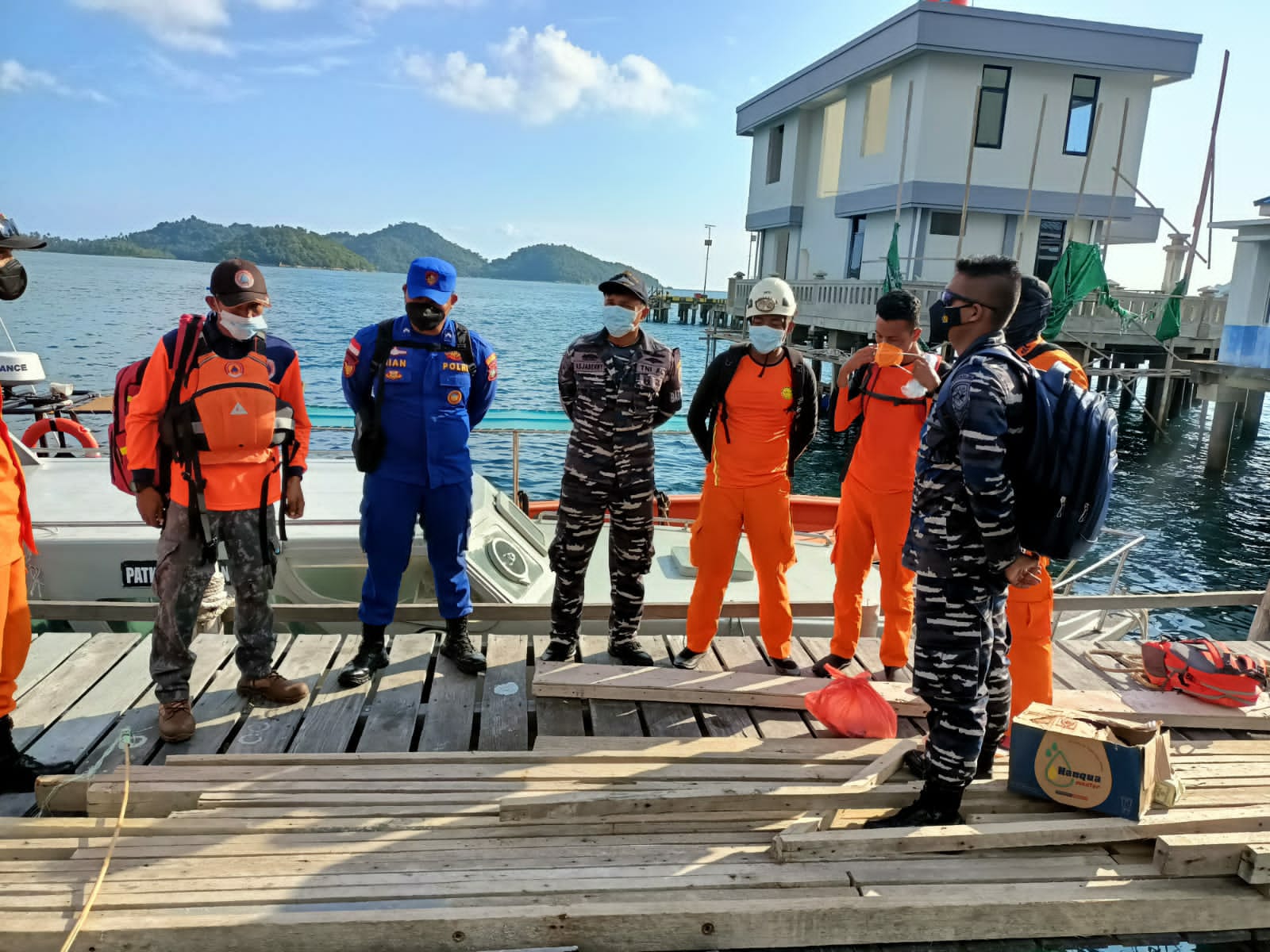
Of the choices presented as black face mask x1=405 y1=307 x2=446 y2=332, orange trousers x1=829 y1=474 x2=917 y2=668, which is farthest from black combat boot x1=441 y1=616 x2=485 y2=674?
orange trousers x1=829 y1=474 x2=917 y2=668

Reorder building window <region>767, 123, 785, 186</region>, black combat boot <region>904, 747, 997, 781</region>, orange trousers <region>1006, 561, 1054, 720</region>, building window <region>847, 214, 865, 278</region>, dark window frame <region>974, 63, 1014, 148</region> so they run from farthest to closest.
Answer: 1. building window <region>767, 123, 785, 186</region>
2. building window <region>847, 214, 865, 278</region>
3. dark window frame <region>974, 63, 1014, 148</region>
4. orange trousers <region>1006, 561, 1054, 720</region>
5. black combat boot <region>904, 747, 997, 781</region>

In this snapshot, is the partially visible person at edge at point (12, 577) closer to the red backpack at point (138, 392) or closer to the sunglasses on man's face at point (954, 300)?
the red backpack at point (138, 392)

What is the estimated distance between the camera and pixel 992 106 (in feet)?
82.6

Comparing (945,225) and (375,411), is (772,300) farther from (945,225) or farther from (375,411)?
(945,225)

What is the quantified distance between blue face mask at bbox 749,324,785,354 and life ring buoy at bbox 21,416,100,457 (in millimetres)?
7942

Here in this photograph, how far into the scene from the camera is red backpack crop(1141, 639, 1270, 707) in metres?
4.25

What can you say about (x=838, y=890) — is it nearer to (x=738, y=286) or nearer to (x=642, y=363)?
(x=642, y=363)

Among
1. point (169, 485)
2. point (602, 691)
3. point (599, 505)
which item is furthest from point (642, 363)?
point (169, 485)

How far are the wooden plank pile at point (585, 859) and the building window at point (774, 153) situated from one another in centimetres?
3444

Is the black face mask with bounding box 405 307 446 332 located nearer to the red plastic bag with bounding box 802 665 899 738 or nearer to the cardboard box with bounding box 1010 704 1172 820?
the red plastic bag with bounding box 802 665 899 738

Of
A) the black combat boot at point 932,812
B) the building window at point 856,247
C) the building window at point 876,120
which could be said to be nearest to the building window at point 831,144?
the building window at point 856,247

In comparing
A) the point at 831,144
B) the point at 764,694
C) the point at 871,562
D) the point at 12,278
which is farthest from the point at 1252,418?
the point at 12,278

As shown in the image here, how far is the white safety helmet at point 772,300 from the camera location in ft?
13.9

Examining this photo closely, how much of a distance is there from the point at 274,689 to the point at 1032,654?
3504 mm
